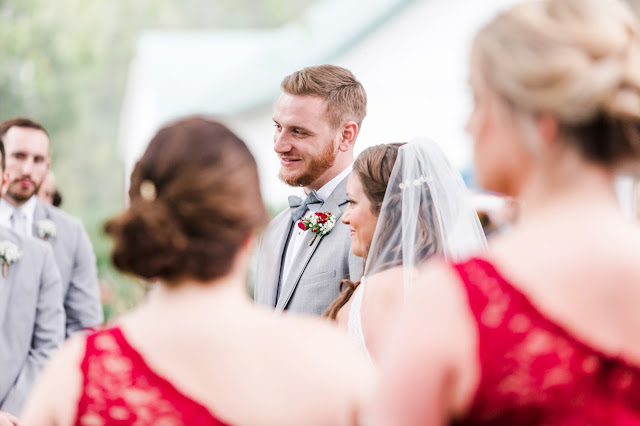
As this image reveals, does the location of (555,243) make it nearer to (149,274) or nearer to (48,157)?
(149,274)

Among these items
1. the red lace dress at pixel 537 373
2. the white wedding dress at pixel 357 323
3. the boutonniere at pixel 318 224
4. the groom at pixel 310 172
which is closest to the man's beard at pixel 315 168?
the groom at pixel 310 172

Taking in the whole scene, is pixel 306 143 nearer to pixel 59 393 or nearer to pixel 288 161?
pixel 288 161

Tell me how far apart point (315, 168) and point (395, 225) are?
1.10 metres

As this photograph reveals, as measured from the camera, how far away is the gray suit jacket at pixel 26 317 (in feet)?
14.9

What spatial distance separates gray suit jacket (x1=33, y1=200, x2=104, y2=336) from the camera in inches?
223

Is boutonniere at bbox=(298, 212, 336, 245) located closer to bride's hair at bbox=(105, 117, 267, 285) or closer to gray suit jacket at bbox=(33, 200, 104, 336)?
bride's hair at bbox=(105, 117, 267, 285)

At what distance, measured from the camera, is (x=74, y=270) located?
5793 millimetres

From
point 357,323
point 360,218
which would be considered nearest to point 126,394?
point 357,323

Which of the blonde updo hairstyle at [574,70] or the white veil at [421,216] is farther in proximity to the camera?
the white veil at [421,216]

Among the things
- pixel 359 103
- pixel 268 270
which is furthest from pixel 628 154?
pixel 359 103

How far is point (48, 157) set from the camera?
580cm

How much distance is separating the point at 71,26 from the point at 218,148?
21604mm

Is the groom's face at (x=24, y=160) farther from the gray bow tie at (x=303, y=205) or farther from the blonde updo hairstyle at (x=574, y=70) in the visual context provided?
the blonde updo hairstyle at (x=574, y=70)

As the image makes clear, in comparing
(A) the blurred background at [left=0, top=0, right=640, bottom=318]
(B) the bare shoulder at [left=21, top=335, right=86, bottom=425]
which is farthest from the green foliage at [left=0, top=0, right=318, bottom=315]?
(B) the bare shoulder at [left=21, top=335, right=86, bottom=425]
